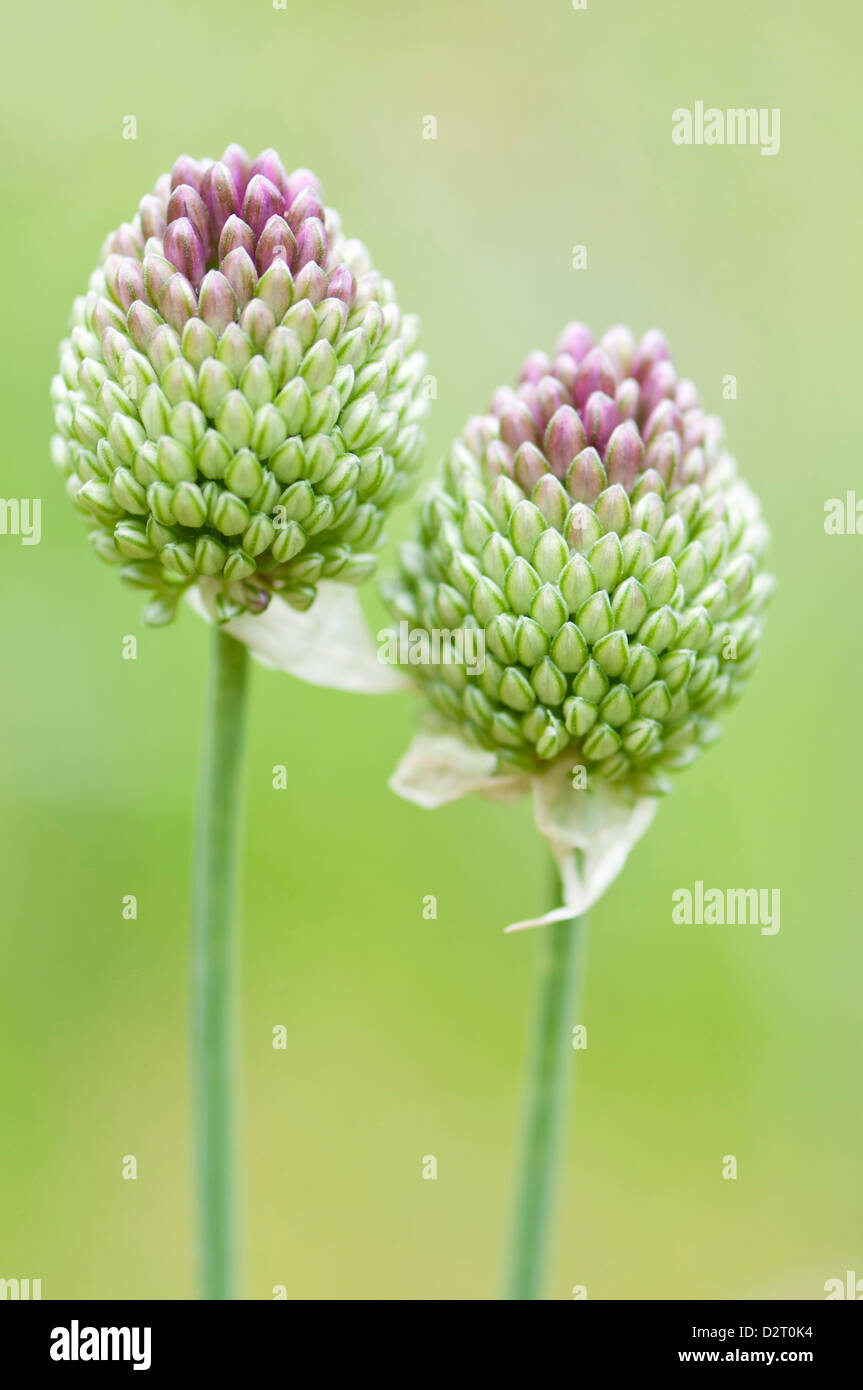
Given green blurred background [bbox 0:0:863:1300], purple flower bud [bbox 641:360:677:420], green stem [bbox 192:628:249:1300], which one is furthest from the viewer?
green blurred background [bbox 0:0:863:1300]

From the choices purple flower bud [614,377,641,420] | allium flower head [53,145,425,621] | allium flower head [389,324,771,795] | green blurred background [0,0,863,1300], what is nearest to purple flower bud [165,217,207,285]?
allium flower head [53,145,425,621]

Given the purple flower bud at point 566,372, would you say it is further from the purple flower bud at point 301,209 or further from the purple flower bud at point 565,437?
the purple flower bud at point 301,209

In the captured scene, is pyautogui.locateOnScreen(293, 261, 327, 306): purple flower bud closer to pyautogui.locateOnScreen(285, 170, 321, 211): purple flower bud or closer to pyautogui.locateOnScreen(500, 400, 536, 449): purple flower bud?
pyautogui.locateOnScreen(285, 170, 321, 211): purple flower bud

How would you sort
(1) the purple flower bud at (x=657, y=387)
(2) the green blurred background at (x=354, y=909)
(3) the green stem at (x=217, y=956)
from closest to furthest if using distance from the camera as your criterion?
1. (3) the green stem at (x=217, y=956)
2. (1) the purple flower bud at (x=657, y=387)
3. (2) the green blurred background at (x=354, y=909)

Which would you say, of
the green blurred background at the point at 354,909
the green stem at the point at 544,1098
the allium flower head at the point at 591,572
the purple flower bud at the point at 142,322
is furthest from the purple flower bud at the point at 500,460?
the green blurred background at the point at 354,909

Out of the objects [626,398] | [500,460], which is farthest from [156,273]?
[626,398]
